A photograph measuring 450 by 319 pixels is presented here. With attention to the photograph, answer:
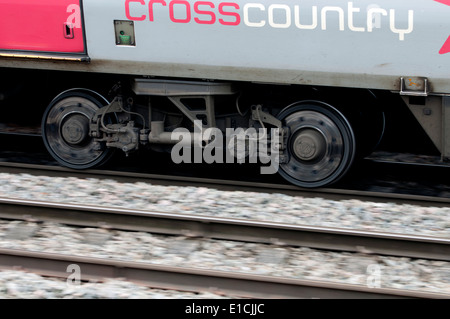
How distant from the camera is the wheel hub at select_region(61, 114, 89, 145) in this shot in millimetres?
7758

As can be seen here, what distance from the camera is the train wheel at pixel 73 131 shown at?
25.4 feet

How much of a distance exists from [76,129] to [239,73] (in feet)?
6.96

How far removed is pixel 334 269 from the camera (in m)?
5.39

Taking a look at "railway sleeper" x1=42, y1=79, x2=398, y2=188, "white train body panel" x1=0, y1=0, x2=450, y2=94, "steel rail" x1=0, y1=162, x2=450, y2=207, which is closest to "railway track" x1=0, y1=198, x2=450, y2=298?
"steel rail" x1=0, y1=162, x2=450, y2=207

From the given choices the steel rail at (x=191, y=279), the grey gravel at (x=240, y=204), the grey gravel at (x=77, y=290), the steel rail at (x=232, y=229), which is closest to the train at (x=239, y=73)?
the grey gravel at (x=240, y=204)

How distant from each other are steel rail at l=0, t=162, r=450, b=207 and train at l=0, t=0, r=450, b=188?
0.13m

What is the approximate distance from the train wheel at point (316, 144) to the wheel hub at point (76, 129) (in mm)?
2227

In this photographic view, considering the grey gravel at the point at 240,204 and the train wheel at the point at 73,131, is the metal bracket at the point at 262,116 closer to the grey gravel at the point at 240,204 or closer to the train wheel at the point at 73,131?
the grey gravel at the point at 240,204

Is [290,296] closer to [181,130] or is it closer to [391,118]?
[181,130]

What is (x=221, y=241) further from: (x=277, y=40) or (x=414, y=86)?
(x=414, y=86)

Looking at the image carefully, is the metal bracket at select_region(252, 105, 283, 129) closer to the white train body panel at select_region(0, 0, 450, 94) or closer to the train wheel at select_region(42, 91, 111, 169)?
the white train body panel at select_region(0, 0, 450, 94)

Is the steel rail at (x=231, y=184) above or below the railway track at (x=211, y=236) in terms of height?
above

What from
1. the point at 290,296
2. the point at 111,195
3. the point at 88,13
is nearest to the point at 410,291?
the point at 290,296

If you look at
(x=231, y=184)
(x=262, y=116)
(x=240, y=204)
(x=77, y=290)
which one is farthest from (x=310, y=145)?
(x=77, y=290)
